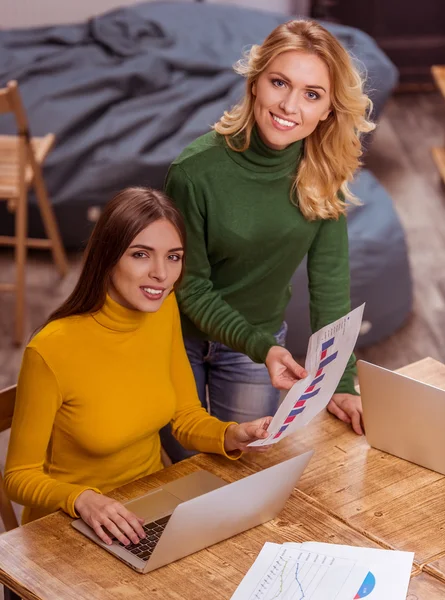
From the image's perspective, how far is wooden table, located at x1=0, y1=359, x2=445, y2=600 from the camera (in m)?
1.61

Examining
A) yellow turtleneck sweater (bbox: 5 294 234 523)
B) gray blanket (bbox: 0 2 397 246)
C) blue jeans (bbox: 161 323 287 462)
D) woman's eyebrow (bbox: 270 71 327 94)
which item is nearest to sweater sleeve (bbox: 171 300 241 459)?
yellow turtleneck sweater (bbox: 5 294 234 523)

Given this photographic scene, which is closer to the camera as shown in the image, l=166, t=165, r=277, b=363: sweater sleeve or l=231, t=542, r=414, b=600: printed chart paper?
l=231, t=542, r=414, b=600: printed chart paper

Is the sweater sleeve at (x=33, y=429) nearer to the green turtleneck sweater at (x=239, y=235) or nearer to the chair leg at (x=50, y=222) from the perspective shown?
the green turtleneck sweater at (x=239, y=235)

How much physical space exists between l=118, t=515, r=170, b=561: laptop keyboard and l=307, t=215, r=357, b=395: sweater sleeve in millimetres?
627

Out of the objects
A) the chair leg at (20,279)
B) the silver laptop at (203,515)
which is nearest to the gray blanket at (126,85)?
the chair leg at (20,279)

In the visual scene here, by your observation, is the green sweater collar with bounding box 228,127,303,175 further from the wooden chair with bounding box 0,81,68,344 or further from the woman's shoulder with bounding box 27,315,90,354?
the wooden chair with bounding box 0,81,68,344

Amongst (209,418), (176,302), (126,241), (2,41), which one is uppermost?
(126,241)

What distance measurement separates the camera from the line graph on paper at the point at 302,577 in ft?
5.19

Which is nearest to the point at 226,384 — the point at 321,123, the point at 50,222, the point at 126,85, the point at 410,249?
the point at 321,123

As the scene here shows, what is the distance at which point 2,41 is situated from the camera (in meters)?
5.64

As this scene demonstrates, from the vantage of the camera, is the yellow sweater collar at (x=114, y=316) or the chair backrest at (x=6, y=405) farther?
the chair backrest at (x=6, y=405)

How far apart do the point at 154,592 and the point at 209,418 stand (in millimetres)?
498

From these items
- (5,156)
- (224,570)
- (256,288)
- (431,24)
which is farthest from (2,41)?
(224,570)

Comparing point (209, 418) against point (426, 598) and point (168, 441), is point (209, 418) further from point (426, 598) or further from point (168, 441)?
point (426, 598)
